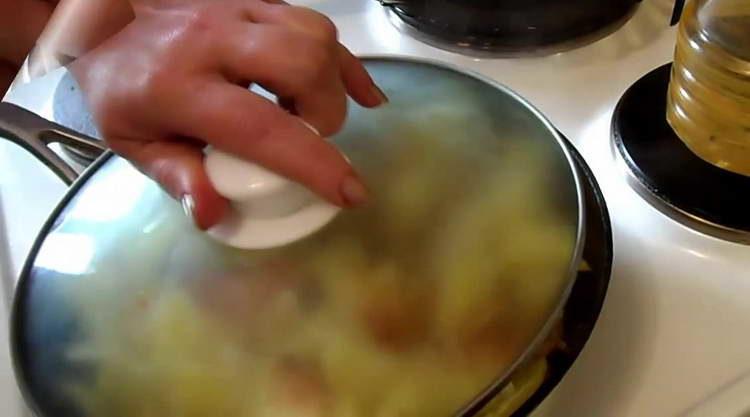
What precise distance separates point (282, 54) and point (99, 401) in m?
0.17

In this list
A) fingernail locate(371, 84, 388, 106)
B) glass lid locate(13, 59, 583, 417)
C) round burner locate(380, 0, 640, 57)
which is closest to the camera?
glass lid locate(13, 59, 583, 417)

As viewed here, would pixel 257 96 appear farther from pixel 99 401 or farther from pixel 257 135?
pixel 99 401

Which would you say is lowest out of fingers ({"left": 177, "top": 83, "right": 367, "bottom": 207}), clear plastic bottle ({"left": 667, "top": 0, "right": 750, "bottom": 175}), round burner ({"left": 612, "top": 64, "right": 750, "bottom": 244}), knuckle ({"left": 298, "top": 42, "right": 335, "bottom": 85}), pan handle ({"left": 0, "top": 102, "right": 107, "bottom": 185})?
pan handle ({"left": 0, "top": 102, "right": 107, "bottom": 185})

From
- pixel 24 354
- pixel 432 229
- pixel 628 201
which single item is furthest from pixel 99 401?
pixel 628 201

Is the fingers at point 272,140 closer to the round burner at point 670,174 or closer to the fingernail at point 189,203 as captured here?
the fingernail at point 189,203

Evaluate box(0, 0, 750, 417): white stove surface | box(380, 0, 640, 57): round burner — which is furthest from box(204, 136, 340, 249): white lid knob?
box(380, 0, 640, 57): round burner

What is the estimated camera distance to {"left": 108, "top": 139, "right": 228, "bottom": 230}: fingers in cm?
43

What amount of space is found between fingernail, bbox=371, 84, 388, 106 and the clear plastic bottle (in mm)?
166

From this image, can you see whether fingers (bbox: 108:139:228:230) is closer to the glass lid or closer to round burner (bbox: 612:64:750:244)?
the glass lid

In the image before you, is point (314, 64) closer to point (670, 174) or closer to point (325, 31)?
point (325, 31)

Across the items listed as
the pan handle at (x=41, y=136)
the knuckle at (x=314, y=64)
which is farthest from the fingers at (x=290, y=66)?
the pan handle at (x=41, y=136)

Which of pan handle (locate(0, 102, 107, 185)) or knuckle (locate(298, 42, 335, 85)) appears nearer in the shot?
knuckle (locate(298, 42, 335, 85))

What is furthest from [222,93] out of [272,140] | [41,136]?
[41,136]

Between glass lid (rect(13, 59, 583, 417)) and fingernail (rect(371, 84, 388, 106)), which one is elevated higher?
fingernail (rect(371, 84, 388, 106))
